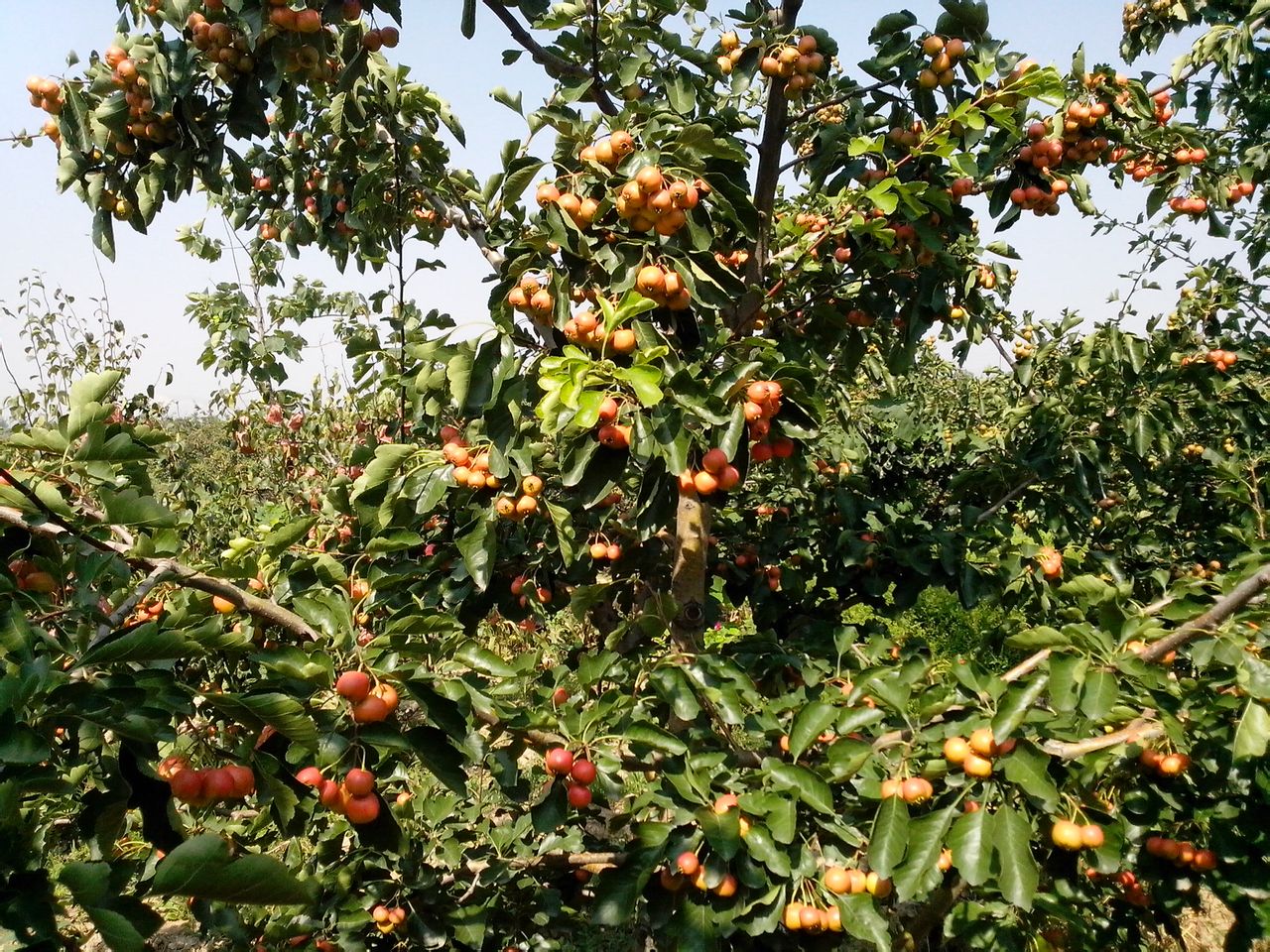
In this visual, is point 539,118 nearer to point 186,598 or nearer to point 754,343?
point 754,343

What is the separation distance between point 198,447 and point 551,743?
950 centimetres

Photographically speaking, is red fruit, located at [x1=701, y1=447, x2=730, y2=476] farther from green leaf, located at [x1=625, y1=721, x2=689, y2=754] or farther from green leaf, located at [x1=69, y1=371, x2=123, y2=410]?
green leaf, located at [x1=69, y1=371, x2=123, y2=410]

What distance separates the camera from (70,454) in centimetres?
143

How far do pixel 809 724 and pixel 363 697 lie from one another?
913 millimetres

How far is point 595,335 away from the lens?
68.9 inches

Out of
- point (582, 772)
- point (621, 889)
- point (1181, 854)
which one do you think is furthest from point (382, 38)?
point (1181, 854)

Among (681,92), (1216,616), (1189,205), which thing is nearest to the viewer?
(1216,616)

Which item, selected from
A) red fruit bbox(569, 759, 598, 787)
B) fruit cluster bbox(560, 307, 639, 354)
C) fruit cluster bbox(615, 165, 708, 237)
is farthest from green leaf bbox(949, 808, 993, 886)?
fruit cluster bbox(615, 165, 708, 237)

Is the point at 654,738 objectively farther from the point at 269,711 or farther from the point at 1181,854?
the point at 1181,854

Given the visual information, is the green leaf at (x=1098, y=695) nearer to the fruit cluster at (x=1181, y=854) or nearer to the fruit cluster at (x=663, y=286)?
the fruit cluster at (x=1181, y=854)

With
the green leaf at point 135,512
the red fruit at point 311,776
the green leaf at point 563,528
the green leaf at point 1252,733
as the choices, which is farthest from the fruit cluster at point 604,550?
the green leaf at point 1252,733

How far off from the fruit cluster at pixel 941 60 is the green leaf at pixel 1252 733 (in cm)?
173

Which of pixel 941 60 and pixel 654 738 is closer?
pixel 654 738

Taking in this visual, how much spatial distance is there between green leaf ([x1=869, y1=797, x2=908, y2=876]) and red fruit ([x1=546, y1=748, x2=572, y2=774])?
0.63 m
